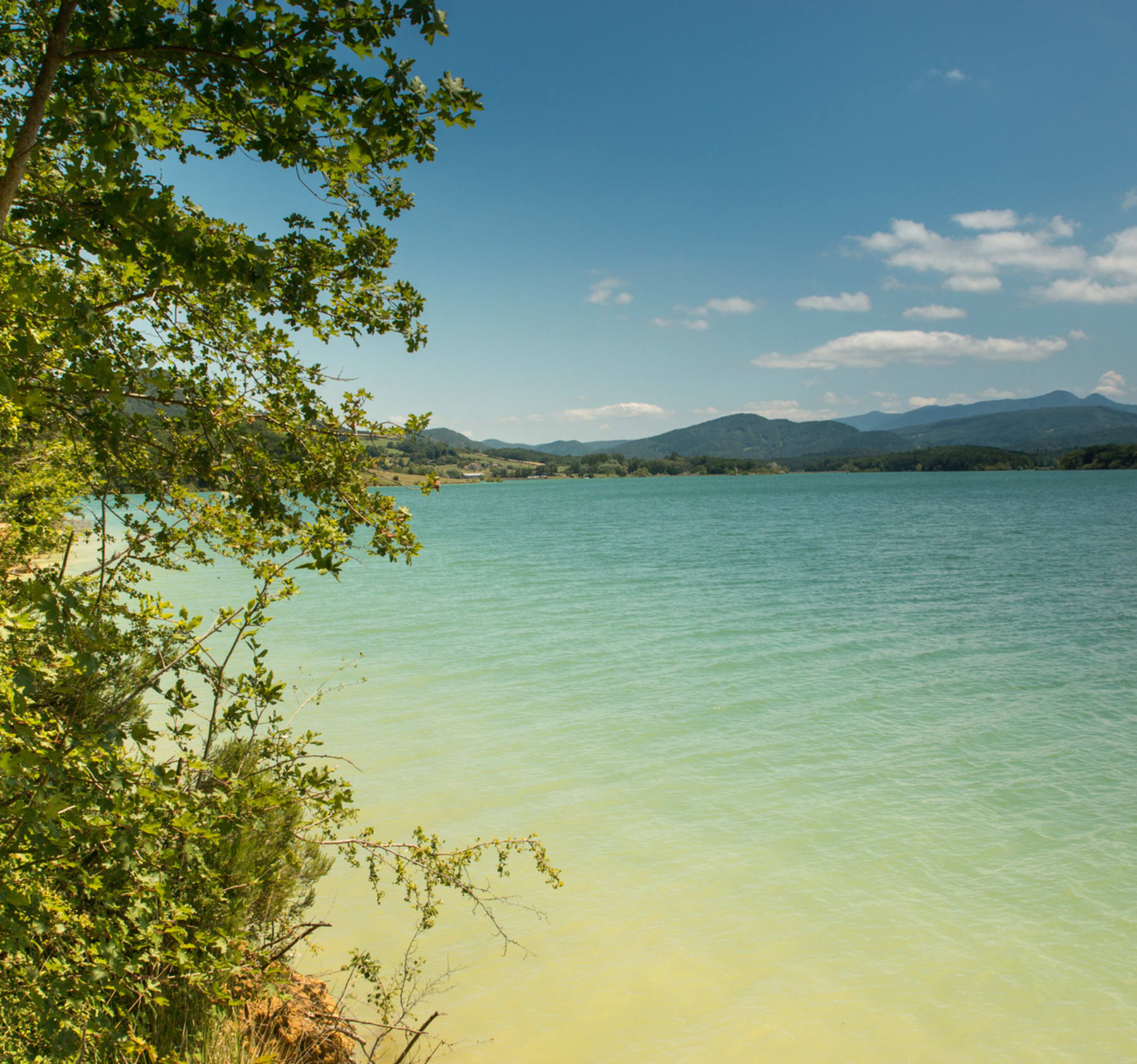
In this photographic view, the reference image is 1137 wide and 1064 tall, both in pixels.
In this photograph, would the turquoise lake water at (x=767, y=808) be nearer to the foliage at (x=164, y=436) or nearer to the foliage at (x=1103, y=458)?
the foliage at (x=164, y=436)

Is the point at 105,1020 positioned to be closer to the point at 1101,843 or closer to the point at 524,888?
the point at 524,888

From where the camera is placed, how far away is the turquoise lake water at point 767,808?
6.36 metres

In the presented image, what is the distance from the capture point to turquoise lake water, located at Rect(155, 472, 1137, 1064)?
6359mm

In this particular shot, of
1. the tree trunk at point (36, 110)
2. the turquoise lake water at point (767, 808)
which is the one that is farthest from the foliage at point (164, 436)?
the turquoise lake water at point (767, 808)

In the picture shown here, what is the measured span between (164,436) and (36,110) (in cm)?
230

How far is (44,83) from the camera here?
2506 millimetres

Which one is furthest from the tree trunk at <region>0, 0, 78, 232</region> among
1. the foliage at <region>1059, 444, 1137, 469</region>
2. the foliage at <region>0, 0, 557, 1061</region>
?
the foliage at <region>1059, 444, 1137, 469</region>

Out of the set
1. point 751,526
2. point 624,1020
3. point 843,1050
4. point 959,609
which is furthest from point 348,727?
point 751,526

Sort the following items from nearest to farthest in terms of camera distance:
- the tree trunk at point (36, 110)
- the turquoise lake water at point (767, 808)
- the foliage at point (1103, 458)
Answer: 1. the tree trunk at point (36, 110)
2. the turquoise lake water at point (767, 808)
3. the foliage at point (1103, 458)

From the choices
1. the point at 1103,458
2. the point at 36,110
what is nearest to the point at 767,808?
the point at 36,110

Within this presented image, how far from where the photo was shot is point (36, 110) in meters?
2.43

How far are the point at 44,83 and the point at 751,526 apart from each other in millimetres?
59651

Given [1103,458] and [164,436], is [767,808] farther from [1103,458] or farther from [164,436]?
[1103,458]

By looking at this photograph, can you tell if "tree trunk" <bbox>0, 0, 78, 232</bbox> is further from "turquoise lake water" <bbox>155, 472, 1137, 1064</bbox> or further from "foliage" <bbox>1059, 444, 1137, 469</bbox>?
"foliage" <bbox>1059, 444, 1137, 469</bbox>
